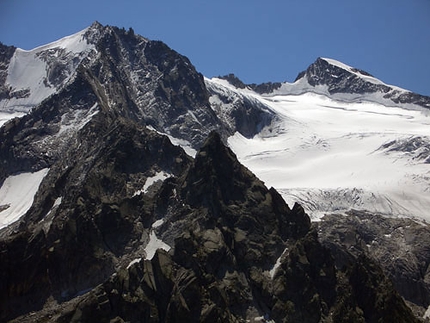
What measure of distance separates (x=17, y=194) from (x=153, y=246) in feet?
236

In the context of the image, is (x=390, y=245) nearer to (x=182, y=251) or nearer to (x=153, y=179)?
(x=153, y=179)

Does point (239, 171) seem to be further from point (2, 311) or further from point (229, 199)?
Answer: point (2, 311)

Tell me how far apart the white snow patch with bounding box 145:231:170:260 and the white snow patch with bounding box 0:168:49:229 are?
5089 centimetres

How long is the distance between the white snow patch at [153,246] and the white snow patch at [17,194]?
50.9 m

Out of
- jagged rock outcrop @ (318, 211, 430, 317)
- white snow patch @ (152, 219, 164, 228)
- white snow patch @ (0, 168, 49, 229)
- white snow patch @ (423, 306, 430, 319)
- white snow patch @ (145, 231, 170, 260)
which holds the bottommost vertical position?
white snow patch @ (423, 306, 430, 319)

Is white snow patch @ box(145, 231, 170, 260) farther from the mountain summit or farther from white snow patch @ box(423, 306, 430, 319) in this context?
A: white snow patch @ box(423, 306, 430, 319)

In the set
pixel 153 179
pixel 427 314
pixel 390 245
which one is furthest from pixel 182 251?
pixel 390 245

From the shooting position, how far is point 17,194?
188m

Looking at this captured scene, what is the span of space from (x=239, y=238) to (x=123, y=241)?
22284 mm

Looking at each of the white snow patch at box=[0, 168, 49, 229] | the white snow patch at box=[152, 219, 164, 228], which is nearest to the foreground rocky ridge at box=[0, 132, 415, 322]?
the white snow patch at box=[152, 219, 164, 228]

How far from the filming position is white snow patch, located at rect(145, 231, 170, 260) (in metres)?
127

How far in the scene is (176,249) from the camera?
118938mm

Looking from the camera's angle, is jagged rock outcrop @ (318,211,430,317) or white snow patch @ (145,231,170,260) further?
jagged rock outcrop @ (318,211,430,317)

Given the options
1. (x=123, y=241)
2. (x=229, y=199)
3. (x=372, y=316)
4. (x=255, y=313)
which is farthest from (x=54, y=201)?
(x=372, y=316)
